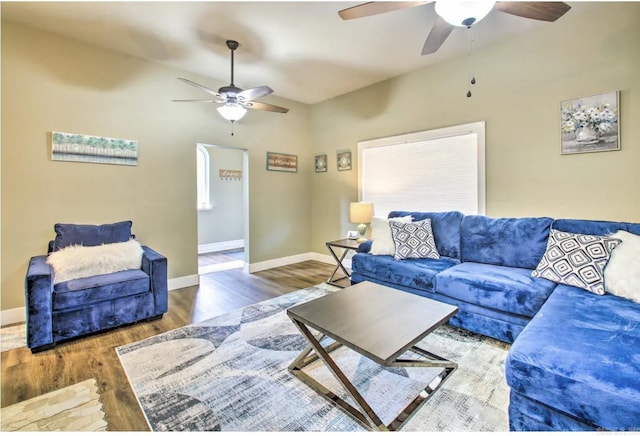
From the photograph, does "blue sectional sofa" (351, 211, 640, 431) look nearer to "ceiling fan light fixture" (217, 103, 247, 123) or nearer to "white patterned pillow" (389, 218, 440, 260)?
"white patterned pillow" (389, 218, 440, 260)

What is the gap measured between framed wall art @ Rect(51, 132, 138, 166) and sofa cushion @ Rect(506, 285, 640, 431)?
4.07 metres

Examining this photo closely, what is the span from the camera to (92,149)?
10.6ft

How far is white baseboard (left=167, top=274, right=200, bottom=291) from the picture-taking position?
385 centimetres

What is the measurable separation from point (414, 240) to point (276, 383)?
2.05 m

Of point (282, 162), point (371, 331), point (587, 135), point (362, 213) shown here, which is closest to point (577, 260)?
point (587, 135)

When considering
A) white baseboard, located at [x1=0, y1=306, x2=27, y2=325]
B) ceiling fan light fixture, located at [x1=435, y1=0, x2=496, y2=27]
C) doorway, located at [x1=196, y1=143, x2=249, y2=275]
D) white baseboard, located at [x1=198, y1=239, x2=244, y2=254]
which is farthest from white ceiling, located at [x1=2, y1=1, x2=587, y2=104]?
white baseboard, located at [x1=198, y1=239, x2=244, y2=254]

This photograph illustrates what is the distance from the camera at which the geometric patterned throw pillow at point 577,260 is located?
2.13 meters

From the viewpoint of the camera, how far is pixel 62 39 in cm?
304

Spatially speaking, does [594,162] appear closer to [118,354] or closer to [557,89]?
[557,89]

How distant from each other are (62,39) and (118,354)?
3.23 meters

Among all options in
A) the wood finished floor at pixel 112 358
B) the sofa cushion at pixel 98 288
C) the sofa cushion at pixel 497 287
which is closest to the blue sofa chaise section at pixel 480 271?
the sofa cushion at pixel 497 287

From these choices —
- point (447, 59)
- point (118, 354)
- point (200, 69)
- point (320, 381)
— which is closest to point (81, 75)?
point (200, 69)

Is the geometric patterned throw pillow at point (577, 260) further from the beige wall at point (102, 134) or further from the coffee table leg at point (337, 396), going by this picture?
the beige wall at point (102, 134)

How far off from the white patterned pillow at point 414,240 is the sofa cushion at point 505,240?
34 centimetres
